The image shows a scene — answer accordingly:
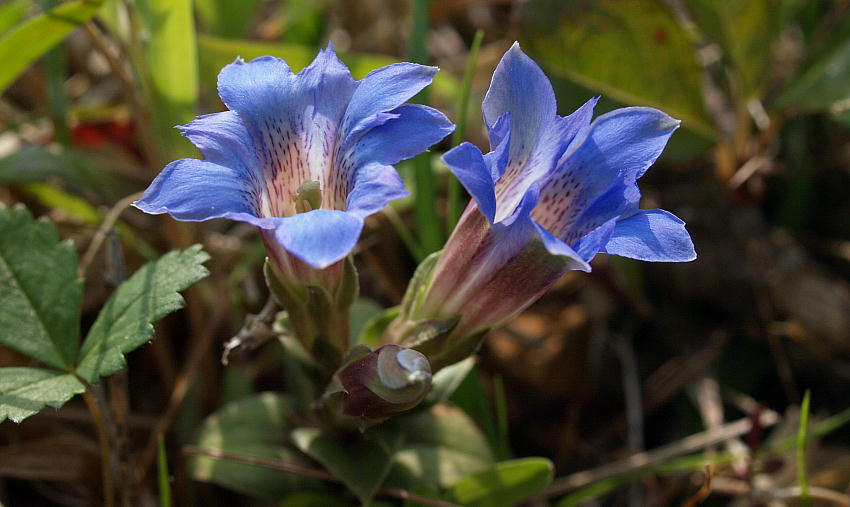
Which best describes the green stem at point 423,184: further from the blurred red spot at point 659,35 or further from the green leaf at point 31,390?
the green leaf at point 31,390

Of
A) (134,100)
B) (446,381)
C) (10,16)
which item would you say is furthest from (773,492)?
(10,16)

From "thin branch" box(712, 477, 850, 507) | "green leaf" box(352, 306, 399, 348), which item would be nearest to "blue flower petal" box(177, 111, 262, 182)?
"green leaf" box(352, 306, 399, 348)

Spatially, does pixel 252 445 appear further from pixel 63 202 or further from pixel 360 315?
pixel 63 202

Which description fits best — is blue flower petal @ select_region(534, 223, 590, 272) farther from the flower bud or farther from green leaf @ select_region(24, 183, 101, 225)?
green leaf @ select_region(24, 183, 101, 225)

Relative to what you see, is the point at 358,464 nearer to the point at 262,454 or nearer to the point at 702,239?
the point at 262,454

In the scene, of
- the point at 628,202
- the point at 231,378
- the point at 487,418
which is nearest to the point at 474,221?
the point at 628,202

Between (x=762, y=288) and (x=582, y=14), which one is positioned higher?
(x=582, y=14)
